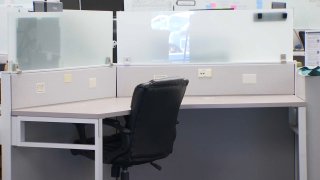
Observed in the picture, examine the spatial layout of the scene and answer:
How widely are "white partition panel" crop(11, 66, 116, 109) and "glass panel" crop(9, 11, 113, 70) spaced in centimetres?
7

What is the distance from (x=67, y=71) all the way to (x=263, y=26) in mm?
1465

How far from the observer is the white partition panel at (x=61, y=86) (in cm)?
314

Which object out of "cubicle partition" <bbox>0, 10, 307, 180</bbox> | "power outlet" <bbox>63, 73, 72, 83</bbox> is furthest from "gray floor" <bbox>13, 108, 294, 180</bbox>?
"power outlet" <bbox>63, 73, 72, 83</bbox>

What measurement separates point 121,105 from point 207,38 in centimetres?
92

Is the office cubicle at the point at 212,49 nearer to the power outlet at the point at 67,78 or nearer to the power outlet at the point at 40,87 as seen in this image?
the power outlet at the point at 67,78

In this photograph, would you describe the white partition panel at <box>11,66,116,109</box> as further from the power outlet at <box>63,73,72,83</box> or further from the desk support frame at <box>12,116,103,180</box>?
the desk support frame at <box>12,116,103,180</box>

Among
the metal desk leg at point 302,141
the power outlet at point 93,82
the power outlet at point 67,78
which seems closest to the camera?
the metal desk leg at point 302,141

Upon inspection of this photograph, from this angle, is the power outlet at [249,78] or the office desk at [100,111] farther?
the power outlet at [249,78]

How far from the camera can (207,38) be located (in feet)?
12.5

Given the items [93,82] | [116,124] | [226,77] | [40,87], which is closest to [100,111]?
[116,124]

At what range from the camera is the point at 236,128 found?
389cm

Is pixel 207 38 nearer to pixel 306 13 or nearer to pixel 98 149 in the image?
pixel 98 149

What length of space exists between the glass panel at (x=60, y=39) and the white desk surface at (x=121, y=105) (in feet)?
0.98

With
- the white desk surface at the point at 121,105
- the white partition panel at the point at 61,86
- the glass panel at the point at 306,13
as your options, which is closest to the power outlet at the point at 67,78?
the white partition panel at the point at 61,86
